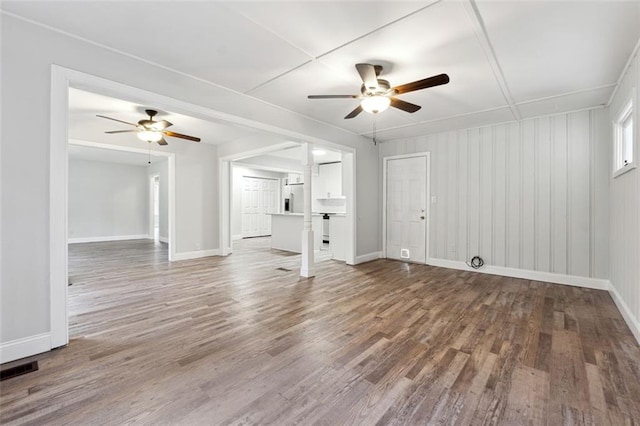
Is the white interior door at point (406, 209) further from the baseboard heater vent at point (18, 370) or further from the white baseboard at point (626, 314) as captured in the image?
the baseboard heater vent at point (18, 370)

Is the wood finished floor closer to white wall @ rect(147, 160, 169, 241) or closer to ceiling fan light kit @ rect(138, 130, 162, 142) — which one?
ceiling fan light kit @ rect(138, 130, 162, 142)

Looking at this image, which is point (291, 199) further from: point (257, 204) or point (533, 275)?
point (533, 275)

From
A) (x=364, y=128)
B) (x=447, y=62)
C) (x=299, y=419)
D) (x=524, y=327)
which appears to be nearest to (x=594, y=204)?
(x=524, y=327)

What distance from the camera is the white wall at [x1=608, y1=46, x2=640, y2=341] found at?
2.55 m

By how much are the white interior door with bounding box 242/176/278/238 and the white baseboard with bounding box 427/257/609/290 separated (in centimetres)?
654

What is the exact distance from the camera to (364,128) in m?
5.16

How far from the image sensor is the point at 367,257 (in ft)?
19.1

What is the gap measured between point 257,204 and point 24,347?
28.4ft


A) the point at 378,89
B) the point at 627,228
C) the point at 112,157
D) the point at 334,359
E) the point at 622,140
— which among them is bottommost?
the point at 334,359

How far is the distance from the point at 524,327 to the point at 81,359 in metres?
3.83

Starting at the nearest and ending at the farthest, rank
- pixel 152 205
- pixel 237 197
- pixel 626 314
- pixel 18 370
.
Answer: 1. pixel 18 370
2. pixel 626 314
3. pixel 152 205
4. pixel 237 197

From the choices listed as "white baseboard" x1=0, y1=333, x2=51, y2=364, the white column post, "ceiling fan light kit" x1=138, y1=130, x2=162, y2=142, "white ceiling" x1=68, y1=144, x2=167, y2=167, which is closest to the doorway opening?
the white column post

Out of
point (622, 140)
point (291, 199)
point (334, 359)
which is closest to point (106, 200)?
point (291, 199)

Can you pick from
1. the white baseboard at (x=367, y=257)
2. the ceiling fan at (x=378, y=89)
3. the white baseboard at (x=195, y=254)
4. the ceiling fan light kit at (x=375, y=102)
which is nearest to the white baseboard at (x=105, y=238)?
the white baseboard at (x=195, y=254)
